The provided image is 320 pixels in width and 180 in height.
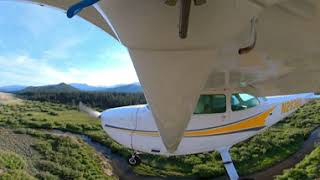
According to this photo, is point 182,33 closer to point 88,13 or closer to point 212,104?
point 88,13

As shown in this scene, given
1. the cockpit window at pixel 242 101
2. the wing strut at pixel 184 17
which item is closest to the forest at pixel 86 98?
the cockpit window at pixel 242 101

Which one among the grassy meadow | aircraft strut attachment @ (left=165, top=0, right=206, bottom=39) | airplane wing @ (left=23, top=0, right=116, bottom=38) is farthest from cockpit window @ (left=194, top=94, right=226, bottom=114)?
aircraft strut attachment @ (left=165, top=0, right=206, bottom=39)

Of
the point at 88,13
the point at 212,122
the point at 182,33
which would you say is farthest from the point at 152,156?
the point at 182,33

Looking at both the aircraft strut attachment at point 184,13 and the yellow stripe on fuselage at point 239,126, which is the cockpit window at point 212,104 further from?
the aircraft strut attachment at point 184,13

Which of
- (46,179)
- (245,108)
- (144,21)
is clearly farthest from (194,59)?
(46,179)

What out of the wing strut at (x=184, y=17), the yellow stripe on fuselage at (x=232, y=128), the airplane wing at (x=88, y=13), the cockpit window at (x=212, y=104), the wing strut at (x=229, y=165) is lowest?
the wing strut at (x=229, y=165)

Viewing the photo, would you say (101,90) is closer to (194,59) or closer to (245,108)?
(245,108)
